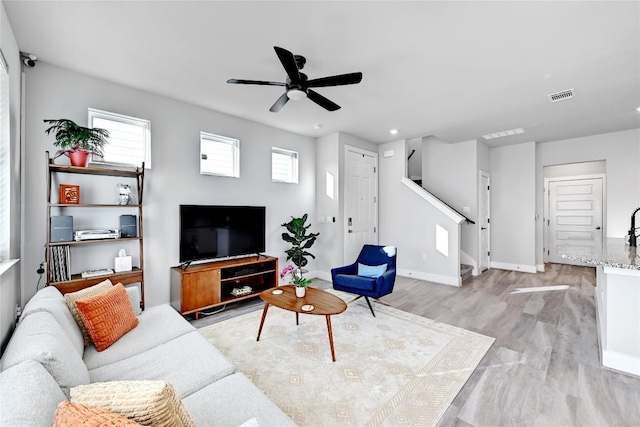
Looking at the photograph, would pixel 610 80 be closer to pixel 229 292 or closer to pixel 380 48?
pixel 380 48

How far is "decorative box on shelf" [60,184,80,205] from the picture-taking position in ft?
8.45

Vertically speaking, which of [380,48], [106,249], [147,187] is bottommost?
[106,249]

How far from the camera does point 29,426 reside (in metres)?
0.74

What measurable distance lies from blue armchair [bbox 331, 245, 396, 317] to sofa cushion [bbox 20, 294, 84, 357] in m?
2.54

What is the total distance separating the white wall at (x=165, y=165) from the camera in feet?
8.56

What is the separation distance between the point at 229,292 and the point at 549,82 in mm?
4631

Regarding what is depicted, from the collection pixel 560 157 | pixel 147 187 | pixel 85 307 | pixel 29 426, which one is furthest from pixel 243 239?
pixel 560 157

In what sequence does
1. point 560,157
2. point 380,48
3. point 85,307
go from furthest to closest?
point 560,157
point 380,48
point 85,307

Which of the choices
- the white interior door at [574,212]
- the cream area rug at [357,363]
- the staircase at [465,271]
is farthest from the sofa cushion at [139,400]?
the white interior door at [574,212]

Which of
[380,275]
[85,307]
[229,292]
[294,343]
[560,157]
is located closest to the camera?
[85,307]

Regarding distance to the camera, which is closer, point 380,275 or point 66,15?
point 66,15

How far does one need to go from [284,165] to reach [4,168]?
11.0ft

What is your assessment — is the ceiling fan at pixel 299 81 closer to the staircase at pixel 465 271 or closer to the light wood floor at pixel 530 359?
the light wood floor at pixel 530 359

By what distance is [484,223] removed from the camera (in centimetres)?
579
